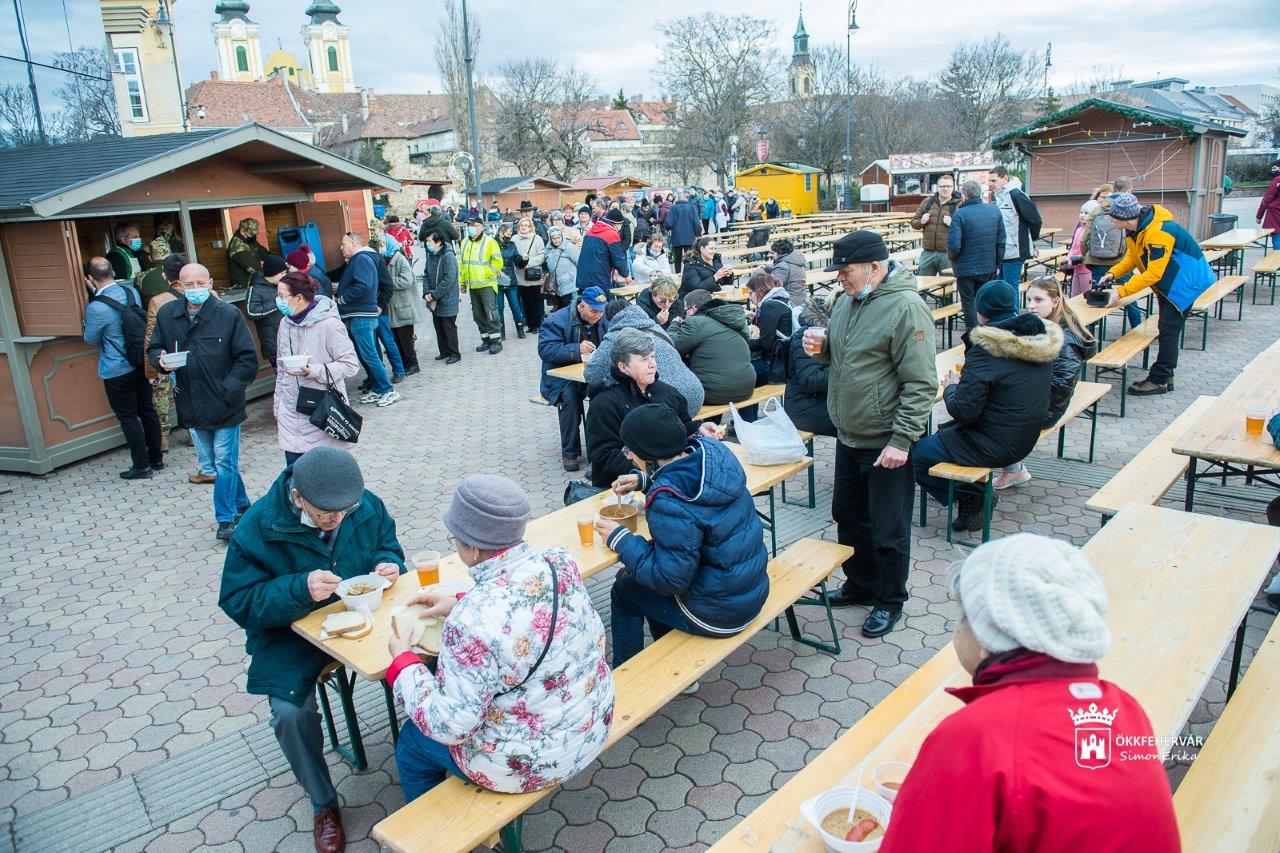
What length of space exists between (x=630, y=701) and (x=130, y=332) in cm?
631

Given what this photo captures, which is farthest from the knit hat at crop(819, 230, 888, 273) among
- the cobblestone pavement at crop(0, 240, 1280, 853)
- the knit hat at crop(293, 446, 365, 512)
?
the knit hat at crop(293, 446, 365, 512)

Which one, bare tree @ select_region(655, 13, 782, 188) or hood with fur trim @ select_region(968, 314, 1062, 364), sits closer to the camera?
hood with fur trim @ select_region(968, 314, 1062, 364)

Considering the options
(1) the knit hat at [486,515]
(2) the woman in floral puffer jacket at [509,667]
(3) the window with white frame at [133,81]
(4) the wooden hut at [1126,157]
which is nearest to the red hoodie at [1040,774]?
(2) the woman in floral puffer jacket at [509,667]

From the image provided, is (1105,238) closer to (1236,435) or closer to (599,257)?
(1236,435)

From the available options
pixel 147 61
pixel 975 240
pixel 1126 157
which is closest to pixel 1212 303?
pixel 975 240

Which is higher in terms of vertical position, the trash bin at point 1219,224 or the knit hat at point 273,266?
the knit hat at point 273,266

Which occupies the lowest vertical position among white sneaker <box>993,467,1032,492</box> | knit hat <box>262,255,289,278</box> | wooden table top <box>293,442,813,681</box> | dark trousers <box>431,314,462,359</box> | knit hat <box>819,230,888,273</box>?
white sneaker <box>993,467,1032,492</box>

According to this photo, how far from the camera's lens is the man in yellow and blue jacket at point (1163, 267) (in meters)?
7.96

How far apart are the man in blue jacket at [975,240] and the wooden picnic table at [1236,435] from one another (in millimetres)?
3875

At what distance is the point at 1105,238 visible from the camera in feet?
31.5

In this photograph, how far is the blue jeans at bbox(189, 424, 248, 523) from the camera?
20.6ft

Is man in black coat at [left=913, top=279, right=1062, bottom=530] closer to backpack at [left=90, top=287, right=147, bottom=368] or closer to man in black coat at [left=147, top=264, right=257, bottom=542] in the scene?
man in black coat at [left=147, top=264, right=257, bottom=542]

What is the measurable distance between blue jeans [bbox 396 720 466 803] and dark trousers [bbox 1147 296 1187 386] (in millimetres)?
7784

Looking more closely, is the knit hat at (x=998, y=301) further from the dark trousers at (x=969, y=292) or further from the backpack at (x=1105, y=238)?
the backpack at (x=1105, y=238)
